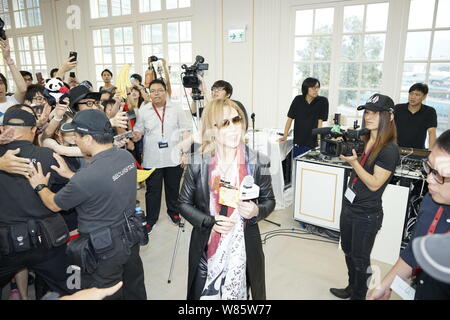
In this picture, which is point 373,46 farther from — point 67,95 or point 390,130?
point 67,95

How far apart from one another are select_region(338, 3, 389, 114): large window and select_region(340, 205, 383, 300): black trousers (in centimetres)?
334

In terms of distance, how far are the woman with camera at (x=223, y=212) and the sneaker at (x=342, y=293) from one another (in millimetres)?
1179

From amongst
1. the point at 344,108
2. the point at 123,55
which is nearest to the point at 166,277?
the point at 344,108

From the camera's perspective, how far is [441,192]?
1.28 m

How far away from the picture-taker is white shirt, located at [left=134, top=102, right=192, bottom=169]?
3652 millimetres

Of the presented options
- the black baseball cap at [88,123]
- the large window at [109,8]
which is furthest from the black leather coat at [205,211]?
the large window at [109,8]

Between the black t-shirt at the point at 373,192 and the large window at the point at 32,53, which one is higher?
the large window at the point at 32,53

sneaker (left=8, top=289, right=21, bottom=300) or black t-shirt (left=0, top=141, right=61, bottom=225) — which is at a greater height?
black t-shirt (left=0, top=141, right=61, bottom=225)

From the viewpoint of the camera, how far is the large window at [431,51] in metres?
4.34

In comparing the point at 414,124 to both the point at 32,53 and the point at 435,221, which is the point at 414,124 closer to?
the point at 435,221

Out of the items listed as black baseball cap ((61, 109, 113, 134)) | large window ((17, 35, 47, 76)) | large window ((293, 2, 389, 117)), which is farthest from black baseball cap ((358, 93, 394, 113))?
large window ((17, 35, 47, 76))

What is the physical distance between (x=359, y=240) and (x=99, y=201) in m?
1.73

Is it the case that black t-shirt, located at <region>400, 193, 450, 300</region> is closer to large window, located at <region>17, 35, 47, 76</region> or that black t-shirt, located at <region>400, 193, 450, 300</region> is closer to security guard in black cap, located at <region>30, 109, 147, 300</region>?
security guard in black cap, located at <region>30, 109, 147, 300</region>

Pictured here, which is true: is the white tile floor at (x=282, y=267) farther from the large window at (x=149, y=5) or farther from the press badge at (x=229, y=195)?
the large window at (x=149, y=5)
